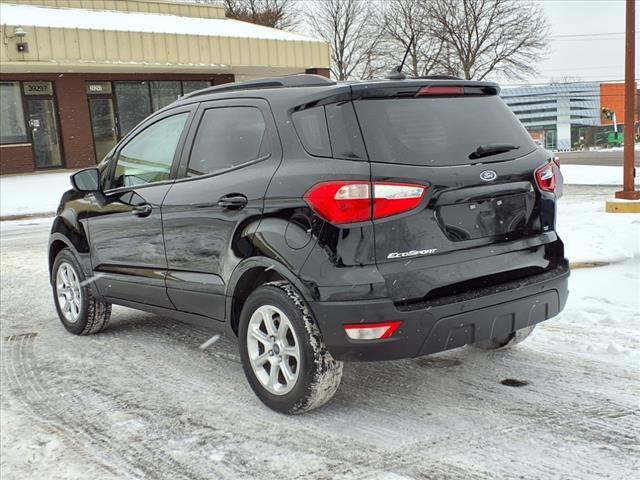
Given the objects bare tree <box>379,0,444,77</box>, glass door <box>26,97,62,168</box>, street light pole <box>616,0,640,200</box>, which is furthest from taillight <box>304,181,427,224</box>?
bare tree <box>379,0,444,77</box>

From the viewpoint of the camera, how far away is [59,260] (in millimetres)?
5637

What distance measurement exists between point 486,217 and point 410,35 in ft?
131

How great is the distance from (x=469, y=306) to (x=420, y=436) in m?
0.70

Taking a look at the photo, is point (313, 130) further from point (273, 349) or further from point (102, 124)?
point (102, 124)

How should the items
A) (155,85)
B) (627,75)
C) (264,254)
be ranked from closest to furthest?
(264,254) < (627,75) < (155,85)

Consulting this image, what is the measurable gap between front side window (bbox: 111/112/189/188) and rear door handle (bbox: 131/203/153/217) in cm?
19

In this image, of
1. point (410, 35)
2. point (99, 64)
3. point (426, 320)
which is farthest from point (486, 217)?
point (410, 35)

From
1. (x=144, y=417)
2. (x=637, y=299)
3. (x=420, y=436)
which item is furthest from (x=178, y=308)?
(x=637, y=299)

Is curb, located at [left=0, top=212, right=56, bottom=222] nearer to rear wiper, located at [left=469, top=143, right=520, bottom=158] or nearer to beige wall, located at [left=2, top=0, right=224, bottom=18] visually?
beige wall, located at [left=2, top=0, right=224, bottom=18]

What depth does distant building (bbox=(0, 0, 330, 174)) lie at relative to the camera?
67.1 feet

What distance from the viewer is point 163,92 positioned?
2592 cm

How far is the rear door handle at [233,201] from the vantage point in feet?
12.1

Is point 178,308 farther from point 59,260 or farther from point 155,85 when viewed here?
point 155,85

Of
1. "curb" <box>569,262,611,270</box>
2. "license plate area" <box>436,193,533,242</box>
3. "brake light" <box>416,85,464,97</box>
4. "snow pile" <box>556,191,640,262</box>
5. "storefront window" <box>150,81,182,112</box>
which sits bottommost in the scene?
"curb" <box>569,262,611,270</box>
